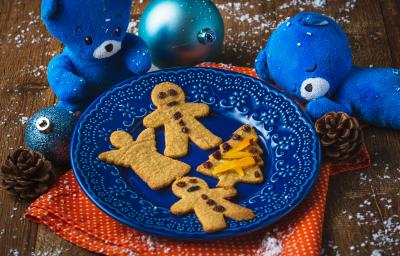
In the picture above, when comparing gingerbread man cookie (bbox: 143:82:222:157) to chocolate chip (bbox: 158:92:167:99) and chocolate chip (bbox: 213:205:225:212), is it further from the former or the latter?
chocolate chip (bbox: 213:205:225:212)

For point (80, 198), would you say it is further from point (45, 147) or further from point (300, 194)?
point (300, 194)

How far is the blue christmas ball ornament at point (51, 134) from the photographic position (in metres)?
1.22

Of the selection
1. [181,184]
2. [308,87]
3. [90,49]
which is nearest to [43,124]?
[90,49]

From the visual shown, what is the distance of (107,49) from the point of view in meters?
1.30

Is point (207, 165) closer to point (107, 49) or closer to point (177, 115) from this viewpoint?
point (177, 115)

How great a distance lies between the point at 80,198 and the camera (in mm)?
1200

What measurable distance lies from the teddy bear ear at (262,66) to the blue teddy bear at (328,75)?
0.17 feet

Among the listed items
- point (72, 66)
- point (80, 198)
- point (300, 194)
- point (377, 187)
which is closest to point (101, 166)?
point (80, 198)

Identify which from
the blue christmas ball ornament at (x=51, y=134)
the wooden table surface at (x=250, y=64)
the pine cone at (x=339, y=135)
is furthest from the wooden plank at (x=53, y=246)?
the pine cone at (x=339, y=135)

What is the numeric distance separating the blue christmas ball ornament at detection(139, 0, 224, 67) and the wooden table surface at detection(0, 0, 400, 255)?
124 millimetres

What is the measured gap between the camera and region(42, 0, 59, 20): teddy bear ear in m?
1.21

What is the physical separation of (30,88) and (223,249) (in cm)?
65

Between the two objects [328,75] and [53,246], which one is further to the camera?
[328,75]

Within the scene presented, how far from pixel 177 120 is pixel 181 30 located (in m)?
0.23
